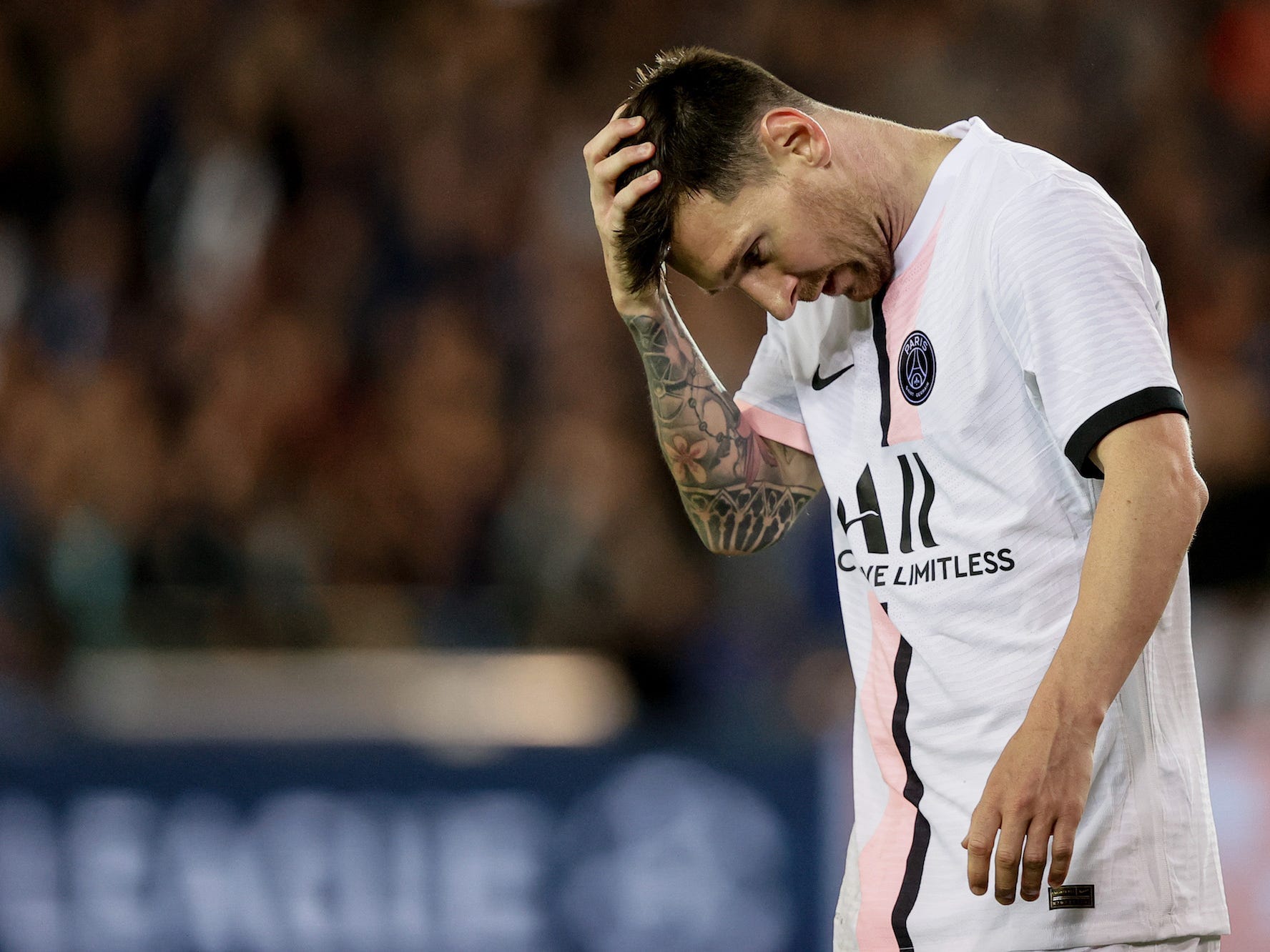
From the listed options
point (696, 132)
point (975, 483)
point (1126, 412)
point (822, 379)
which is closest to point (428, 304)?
point (822, 379)

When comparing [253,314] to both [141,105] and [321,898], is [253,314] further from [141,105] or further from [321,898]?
[321,898]

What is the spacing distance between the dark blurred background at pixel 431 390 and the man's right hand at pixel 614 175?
2.69 meters

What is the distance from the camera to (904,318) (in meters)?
2.26

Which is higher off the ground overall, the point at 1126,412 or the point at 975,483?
the point at 1126,412

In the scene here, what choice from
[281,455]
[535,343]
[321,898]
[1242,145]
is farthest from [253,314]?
[1242,145]

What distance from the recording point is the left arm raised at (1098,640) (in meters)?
1.84

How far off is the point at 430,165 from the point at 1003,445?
18.3ft

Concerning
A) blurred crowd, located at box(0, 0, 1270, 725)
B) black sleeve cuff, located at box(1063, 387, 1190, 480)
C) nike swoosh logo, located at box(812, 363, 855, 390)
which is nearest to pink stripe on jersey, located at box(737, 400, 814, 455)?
nike swoosh logo, located at box(812, 363, 855, 390)

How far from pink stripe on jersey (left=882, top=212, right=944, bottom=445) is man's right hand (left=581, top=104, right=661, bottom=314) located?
1.28ft

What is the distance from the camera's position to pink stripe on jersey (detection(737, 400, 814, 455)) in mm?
2635

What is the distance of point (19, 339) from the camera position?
6660mm

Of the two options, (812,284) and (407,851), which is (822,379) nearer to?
(812,284)

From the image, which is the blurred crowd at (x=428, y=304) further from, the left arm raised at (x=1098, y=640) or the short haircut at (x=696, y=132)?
the left arm raised at (x=1098, y=640)

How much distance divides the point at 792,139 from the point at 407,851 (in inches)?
126
